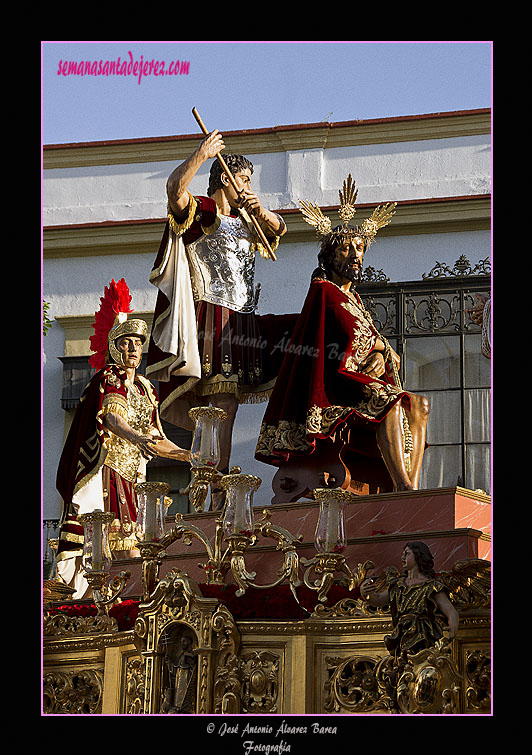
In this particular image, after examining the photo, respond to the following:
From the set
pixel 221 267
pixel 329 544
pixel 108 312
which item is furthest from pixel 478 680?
pixel 108 312

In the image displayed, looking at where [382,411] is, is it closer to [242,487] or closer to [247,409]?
[242,487]

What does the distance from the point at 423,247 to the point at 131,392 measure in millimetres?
5218

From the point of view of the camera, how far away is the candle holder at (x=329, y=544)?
8.13 meters

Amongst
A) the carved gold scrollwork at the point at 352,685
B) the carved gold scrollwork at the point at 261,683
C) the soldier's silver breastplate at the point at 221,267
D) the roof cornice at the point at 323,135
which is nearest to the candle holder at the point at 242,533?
the carved gold scrollwork at the point at 261,683

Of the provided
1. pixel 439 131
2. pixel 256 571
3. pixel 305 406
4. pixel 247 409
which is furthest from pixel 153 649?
pixel 439 131

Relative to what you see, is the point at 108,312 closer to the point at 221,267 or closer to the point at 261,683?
the point at 221,267

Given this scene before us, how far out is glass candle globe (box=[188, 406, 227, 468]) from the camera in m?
8.36

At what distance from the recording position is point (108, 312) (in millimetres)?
11602

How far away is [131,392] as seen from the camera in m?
10.8

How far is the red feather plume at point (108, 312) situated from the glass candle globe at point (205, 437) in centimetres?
322

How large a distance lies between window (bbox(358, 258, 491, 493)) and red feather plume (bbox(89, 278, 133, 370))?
11.6ft

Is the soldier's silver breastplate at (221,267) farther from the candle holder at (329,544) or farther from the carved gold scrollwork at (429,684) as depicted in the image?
the carved gold scrollwork at (429,684)

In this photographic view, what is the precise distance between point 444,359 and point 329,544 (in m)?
6.62

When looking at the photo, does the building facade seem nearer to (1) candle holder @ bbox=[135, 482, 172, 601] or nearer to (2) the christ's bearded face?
(2) the christ's bearded face
